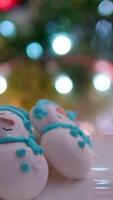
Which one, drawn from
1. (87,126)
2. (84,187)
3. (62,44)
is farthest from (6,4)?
(84,187)

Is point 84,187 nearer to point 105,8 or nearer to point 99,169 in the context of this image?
point 99,169

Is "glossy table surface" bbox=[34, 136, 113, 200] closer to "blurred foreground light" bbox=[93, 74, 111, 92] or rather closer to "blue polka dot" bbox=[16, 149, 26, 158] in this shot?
"blue polka dot" bbox=[16, 149, 26, 158]

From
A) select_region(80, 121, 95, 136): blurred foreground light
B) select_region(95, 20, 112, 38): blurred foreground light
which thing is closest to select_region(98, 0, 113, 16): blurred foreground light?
select_region(95, 20, 112, 38): blurred foreground light

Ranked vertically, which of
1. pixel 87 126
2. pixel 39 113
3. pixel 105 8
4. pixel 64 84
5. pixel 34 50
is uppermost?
pixel 105 8

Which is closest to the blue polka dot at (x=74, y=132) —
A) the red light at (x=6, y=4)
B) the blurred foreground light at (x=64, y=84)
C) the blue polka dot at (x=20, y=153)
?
the blue polka dot at (x=20, y=153)

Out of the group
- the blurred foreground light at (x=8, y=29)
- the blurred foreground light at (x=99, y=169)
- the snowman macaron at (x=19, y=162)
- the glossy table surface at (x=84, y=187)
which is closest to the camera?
the snowman macaron at (x=19, y=162)

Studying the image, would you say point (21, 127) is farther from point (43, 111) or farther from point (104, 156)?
point (104, 156)

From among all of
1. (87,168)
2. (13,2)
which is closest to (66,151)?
(87,168)

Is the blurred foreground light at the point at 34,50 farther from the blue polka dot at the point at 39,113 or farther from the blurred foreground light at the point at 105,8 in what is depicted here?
the blue polka dot at the point at 39,113
